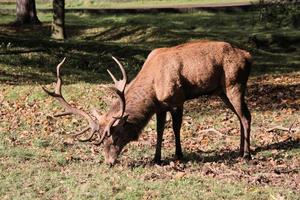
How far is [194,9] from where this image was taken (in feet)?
115

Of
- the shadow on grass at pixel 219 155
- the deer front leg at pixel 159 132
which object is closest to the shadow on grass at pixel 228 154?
the shadow on grass at pixel 219 155

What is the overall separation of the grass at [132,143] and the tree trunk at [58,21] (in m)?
2.60

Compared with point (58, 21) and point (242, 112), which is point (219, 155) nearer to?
point (242, 112)

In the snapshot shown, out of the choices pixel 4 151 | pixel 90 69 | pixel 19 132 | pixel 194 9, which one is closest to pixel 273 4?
pixel 90 69

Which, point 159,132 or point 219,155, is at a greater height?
point 159,132

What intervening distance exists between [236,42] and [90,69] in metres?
6.72

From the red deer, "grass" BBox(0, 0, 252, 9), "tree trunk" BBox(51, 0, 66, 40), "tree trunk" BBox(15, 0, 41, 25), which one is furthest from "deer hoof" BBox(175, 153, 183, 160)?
"grass" BBox(0, 0, 252, 9)

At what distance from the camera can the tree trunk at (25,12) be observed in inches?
1110

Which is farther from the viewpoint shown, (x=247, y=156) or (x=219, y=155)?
(x=219, y=155)

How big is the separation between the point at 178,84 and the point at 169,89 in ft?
0.55

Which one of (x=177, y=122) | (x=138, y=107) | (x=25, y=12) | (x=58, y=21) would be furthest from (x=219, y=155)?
(x=25, y=12)

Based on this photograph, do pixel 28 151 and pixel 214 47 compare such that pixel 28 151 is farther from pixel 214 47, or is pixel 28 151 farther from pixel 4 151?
pixel 214 47

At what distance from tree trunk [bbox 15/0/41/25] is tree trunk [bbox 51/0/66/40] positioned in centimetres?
396

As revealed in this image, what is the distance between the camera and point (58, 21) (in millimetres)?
24547
